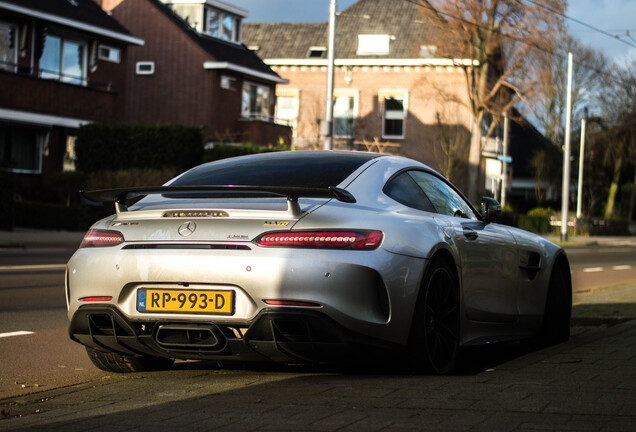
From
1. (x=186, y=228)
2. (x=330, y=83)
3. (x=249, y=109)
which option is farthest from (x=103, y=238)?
(x=249, y=109)

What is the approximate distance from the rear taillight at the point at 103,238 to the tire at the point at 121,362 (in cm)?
80

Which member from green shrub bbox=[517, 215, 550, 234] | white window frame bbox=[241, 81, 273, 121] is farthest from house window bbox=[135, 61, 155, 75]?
green shrub bbox=[517, 215, 550, 234]

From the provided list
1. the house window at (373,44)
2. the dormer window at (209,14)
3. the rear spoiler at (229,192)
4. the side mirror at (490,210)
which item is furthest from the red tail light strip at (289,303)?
the house window at (373,44)

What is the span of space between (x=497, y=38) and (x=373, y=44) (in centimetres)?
1469

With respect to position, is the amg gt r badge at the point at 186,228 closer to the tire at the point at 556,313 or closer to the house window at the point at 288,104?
the tire at the point at 556,313

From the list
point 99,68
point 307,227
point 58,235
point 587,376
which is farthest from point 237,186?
point 99,68

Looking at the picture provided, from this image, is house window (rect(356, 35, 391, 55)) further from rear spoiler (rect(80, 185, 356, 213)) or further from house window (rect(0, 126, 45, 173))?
rear spoiler (rect(80, 185, 356, 213))

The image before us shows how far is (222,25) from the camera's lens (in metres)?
47.2

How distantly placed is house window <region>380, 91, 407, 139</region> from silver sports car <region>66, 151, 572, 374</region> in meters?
49.4

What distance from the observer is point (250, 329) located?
206 inches

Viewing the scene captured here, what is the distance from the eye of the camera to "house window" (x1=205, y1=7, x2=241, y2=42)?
153 feet

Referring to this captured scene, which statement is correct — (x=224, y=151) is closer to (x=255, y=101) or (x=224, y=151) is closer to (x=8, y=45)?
(x=8, y=45)

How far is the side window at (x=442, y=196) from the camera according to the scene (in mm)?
→ 6531

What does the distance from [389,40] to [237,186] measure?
5023 cm
